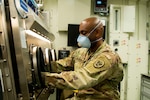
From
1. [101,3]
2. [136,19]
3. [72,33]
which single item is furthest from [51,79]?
[136,19]

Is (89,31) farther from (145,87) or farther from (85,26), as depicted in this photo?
(145,87)

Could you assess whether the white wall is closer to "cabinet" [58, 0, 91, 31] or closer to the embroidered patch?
"cabinet" [58, 0, 91, 31]

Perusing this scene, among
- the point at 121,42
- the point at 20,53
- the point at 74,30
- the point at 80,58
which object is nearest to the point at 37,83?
the point at 20,53

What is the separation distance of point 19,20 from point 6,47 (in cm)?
23

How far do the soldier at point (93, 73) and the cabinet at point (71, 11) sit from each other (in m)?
3.00

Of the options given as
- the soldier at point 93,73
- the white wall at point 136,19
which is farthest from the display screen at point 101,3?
the soldier at point 93,73

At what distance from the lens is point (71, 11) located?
5461 mm

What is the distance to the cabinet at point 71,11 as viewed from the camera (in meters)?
5.45

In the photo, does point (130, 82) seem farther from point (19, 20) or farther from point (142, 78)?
point (19, 20)

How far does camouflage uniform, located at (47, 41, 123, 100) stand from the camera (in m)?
1.81

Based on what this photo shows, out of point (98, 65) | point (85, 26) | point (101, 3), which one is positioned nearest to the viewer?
point (98, 65)

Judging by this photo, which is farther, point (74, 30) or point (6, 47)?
point (74, 30)

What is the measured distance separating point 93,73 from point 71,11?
149 inches

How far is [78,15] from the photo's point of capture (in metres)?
5.49
